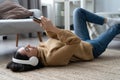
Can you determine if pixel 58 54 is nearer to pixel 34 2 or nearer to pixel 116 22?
pixel 116 22

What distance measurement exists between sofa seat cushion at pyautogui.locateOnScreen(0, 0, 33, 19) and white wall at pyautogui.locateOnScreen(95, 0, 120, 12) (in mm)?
1568

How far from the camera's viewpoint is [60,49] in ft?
5.63

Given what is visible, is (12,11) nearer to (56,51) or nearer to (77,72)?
(56,51)

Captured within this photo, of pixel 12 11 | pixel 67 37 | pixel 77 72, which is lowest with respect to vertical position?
pixel 77 72

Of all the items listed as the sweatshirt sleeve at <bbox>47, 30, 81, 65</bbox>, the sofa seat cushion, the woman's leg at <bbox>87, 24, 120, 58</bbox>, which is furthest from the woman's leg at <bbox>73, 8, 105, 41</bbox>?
the sofa seat cushion

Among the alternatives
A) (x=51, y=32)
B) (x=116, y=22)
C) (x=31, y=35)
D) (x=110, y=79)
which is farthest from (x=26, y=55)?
(x=31, y=35)

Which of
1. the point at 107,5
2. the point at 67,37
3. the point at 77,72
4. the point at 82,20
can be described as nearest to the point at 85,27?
the point at 82,20

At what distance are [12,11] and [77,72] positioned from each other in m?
1.53

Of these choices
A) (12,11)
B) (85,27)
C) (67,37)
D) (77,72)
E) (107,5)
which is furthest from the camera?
(107,5)

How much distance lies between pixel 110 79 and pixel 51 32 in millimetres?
602

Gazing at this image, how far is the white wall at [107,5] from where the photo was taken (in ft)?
12.2

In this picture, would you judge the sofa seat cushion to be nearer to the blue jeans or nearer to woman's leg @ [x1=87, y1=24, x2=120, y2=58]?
the blue jeans

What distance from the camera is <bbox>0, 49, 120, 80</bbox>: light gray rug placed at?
149 cm

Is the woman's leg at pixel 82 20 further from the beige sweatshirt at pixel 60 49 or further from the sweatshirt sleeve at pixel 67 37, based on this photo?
the sweatshirt sleeve at pixel 67 37
